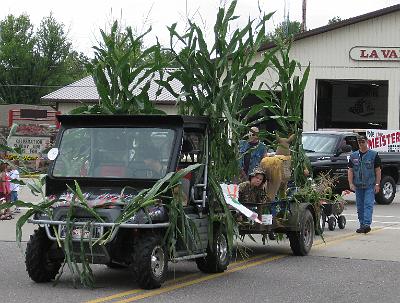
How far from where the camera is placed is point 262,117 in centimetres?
1312

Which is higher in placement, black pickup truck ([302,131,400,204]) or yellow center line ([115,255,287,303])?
black pickup truck ([302,131,400,204])

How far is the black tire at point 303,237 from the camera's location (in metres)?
13.8

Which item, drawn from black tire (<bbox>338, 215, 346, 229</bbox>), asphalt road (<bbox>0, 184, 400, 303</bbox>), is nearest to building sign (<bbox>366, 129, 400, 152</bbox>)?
black tire (<bbox>338, 215, 346, 229</bbox>)

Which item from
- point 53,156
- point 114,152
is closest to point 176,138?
point 114,152

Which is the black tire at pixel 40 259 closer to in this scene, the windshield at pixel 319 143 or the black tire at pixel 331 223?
the black tire at pixel 331 223

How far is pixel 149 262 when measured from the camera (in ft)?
33.3

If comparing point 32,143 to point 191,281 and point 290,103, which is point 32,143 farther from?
point 191,281

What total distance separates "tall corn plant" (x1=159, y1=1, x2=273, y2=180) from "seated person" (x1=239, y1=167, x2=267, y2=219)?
3.04 feet

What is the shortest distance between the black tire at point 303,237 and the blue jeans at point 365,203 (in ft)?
11.1

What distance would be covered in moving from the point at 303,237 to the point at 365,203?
3783mm

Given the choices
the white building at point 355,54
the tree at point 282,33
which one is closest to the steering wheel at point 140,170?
the tree at point 282,33

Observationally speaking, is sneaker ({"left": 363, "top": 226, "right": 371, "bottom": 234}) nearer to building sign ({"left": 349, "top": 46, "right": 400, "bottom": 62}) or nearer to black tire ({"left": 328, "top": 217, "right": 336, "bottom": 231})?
black tire ({"left": 328, "top": 217, "right": 336, "bottom": 231})

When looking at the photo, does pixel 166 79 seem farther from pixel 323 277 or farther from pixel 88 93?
pixel 88 93

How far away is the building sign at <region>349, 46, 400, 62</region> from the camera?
138ft
